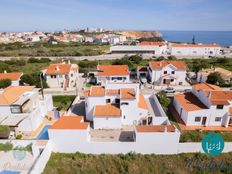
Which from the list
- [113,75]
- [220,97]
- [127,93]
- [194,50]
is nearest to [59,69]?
[113,75]

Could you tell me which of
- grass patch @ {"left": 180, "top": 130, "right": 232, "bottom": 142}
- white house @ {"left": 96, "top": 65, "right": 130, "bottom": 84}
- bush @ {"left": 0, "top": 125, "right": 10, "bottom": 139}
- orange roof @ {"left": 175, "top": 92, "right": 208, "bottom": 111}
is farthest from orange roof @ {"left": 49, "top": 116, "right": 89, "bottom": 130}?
white house @ {"left": 96, "top": 65, "right": 130, "bottom": 84}

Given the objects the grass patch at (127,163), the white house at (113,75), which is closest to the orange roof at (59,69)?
the white house at (113,75)

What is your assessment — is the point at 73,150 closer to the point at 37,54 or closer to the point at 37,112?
the point at 37,112

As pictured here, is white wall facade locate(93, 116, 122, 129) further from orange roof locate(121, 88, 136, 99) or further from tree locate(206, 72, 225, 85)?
tree locate(206, 72, 225, 85)

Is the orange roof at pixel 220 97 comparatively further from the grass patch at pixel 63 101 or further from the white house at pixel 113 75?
the grass patch at pixel 63 101

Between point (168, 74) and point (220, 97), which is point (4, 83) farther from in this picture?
point (220, 97)

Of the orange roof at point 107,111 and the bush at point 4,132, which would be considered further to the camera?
the orange roof at point 107,111

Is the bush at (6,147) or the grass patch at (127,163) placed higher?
the bush at (6,147)
